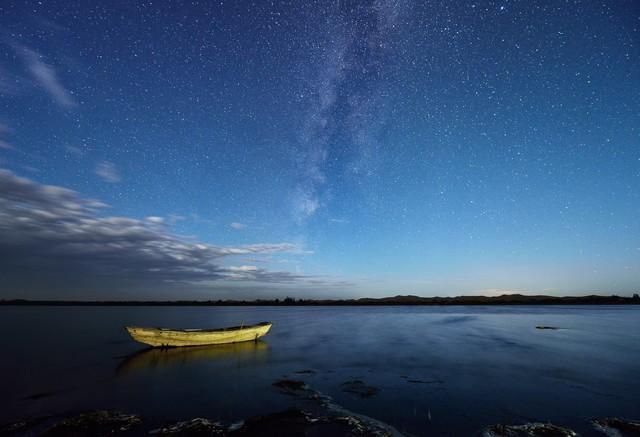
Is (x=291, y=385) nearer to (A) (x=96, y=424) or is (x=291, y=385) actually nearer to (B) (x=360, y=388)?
(B) (x=360, y=388)

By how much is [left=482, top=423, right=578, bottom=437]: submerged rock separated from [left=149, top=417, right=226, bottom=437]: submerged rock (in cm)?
776

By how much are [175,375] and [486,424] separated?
15.3 meters

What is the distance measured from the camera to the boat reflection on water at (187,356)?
2066 centimetres

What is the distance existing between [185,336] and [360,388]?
1621cm

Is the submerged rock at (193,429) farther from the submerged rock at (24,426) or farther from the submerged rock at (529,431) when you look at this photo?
the submerged rock at (529,431)

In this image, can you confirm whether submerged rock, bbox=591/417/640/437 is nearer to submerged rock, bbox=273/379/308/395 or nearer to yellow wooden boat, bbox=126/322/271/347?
submerged rock, bbox=273/379/308/395

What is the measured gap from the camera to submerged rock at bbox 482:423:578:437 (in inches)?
361

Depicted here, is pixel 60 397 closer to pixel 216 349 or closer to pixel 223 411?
pixel 223 411

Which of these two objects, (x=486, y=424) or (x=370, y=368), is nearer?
(x=486, y=424)

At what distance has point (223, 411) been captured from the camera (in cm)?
1150

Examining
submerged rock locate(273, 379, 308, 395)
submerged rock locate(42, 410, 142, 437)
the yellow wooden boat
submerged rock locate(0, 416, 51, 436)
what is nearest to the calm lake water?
submerged rock locate(273, 379, 308, 395)

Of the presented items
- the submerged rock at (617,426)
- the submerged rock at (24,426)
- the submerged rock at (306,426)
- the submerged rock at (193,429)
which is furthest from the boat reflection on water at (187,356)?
the submerged rock at (617,426)

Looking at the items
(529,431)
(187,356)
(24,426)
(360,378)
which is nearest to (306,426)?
(529,431)

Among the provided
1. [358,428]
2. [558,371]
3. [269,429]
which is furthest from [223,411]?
[558,371]
